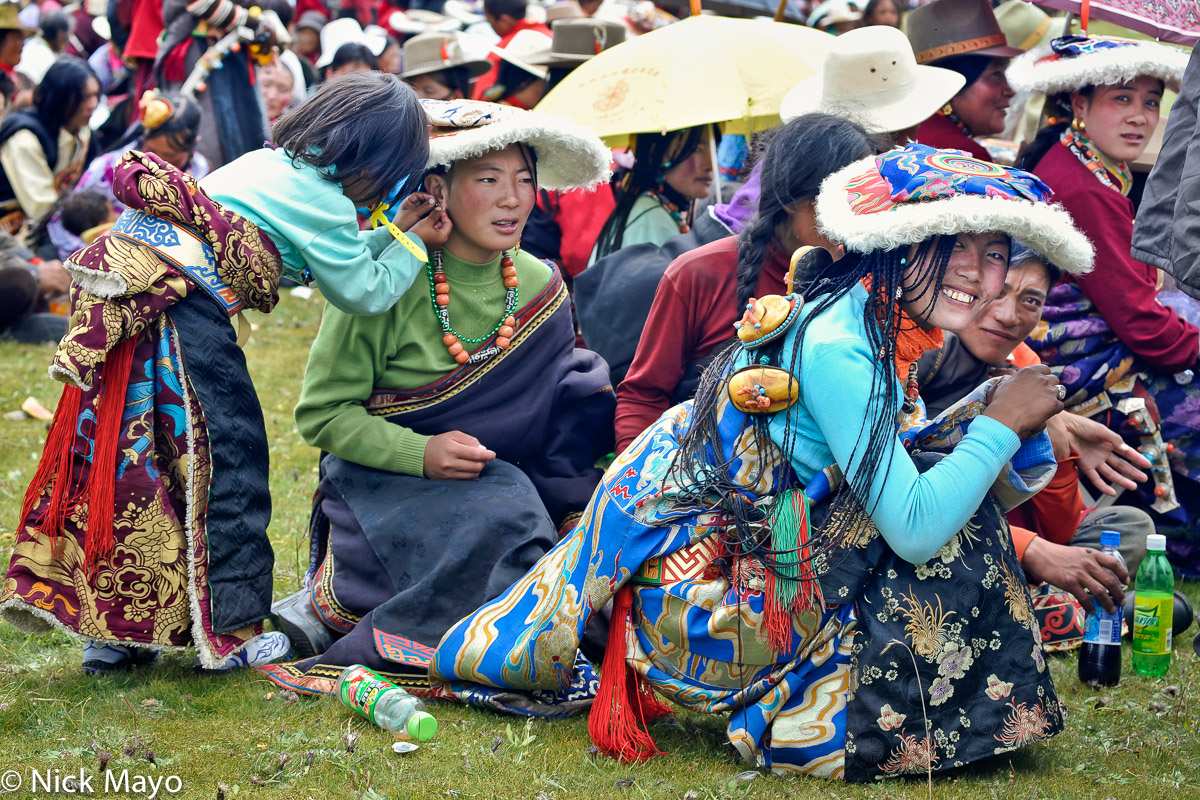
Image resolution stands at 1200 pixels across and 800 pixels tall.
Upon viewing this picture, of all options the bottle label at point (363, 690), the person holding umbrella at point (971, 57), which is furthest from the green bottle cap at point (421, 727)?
the person holding umbrella at point (971, 57)

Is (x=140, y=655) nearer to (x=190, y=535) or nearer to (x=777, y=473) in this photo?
(x=190, y=535)

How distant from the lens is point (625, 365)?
4820 mm

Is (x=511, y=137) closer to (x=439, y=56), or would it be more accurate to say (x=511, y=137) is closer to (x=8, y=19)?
(x=439, y=56)

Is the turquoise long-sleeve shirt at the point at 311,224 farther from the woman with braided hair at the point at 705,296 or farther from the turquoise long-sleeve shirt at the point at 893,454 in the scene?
the turquoise long-sleeve shirt at the point at 893,454

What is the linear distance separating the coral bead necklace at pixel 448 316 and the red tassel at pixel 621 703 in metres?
1.13

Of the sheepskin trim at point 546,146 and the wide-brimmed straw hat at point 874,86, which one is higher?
the sheepskin trim at point 546,146

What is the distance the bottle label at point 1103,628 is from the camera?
141 inches

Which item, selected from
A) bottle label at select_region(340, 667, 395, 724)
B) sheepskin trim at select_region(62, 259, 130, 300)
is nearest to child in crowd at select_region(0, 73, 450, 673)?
sheepskin trim at select_region(62, 259, 130, 300)

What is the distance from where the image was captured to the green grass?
286 cm

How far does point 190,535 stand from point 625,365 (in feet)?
6.39

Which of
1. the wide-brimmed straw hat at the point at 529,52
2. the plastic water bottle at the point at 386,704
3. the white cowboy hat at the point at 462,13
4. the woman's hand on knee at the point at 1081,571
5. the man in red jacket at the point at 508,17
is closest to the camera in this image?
the woman's hand on knee at the point at 1081,571

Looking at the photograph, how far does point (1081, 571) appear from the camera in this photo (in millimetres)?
3029

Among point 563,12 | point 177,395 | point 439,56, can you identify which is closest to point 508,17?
point 563,12

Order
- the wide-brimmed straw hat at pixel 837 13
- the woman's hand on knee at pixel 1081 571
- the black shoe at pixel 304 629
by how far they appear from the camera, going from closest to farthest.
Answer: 1. the woman's hand on knee at pixel 1081 571
2. the black shoe at pixel 304 629
3. the wide-brimmed straw hat at pixel 837 13
